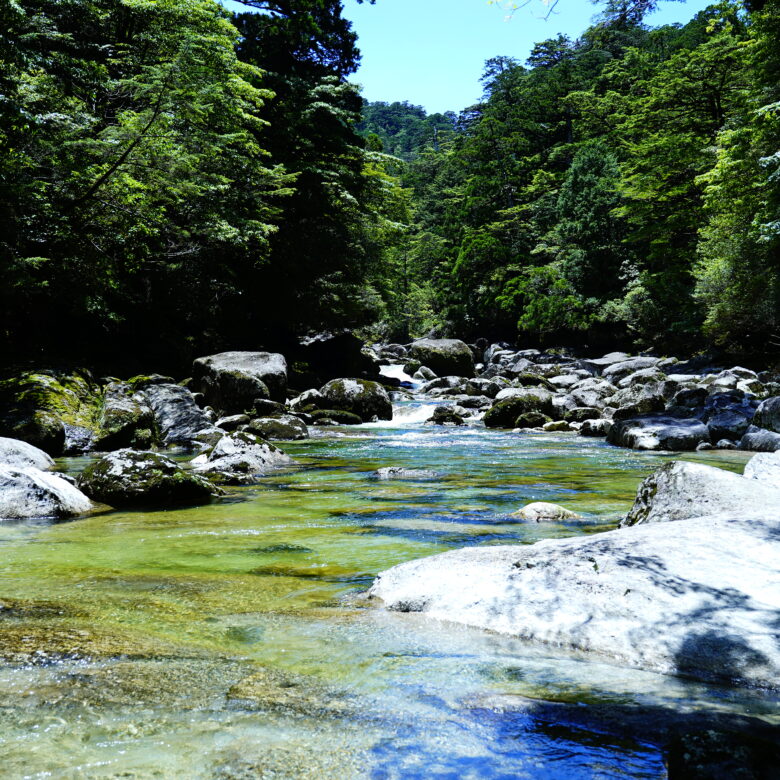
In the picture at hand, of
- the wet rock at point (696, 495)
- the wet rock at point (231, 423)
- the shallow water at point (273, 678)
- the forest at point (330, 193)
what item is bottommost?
the wet rock at point (231, 423)

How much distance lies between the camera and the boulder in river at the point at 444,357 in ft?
107

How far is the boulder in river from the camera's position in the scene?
3247cm

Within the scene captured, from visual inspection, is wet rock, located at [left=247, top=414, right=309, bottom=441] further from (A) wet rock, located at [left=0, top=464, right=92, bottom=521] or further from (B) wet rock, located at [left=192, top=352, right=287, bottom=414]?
(A) wet rock, located at [left=0, top=464, right=92, bottom=521]

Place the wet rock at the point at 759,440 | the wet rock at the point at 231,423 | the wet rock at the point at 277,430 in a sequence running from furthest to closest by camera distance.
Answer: the wet rock at the point at 277,430 → the wet rock at the point at 231,423 → the wet rock at the point at 759,440

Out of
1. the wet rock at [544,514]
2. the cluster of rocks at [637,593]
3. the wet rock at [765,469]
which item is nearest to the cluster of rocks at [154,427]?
the wet rock at [544,514]

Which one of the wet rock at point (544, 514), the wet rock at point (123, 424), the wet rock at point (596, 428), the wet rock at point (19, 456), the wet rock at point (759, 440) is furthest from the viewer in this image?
the wet rock at point (596, 428)

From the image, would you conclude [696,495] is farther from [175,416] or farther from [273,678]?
[175,416]

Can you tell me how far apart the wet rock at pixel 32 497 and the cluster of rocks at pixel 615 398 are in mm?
11316

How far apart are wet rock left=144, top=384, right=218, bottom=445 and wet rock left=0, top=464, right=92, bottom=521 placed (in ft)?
21.8

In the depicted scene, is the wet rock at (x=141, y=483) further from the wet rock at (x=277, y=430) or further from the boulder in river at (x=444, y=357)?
the boulder in river at (x=444, y=357)

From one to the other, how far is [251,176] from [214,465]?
14537mm

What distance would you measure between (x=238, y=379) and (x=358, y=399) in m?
3.94

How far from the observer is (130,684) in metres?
2.44

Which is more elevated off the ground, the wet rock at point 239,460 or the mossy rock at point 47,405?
→ the mossy rock at point 47,405
